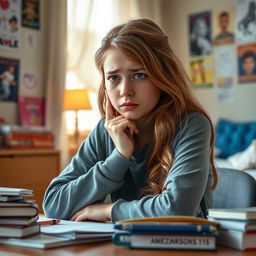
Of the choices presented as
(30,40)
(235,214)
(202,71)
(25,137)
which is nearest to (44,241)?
(235,214)

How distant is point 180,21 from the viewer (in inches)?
244

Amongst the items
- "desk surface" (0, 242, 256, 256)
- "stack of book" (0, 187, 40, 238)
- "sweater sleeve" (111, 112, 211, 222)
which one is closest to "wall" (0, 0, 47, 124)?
"sweater sleeve" (111, 112, 211, 222)

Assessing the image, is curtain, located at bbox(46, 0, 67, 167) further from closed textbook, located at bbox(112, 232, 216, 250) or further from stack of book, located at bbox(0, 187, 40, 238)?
closed textbook, located at bbox(112, 232, 216, 250)

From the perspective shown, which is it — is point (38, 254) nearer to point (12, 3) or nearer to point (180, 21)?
point (12, 3)

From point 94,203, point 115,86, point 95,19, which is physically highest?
point 95,19

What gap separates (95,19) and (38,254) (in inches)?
181

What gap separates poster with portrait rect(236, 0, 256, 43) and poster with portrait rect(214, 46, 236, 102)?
0.61 feet

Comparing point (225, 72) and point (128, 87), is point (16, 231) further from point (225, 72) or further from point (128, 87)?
point (225, 72)

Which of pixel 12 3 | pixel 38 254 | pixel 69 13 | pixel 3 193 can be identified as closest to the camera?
pixel 38 254

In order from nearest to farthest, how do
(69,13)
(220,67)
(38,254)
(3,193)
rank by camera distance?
(38,254)
(3,193)
(69,13)
(220,67)

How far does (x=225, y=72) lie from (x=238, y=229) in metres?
5.00

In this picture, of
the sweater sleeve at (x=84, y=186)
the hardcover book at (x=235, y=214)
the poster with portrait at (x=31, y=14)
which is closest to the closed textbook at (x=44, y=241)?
the hardcover book at (x=235, y=214)

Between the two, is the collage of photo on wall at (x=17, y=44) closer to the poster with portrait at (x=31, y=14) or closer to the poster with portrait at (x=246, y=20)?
the poster with portrait at (x=31, y=14)

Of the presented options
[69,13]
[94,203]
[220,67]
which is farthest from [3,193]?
[220,67]
